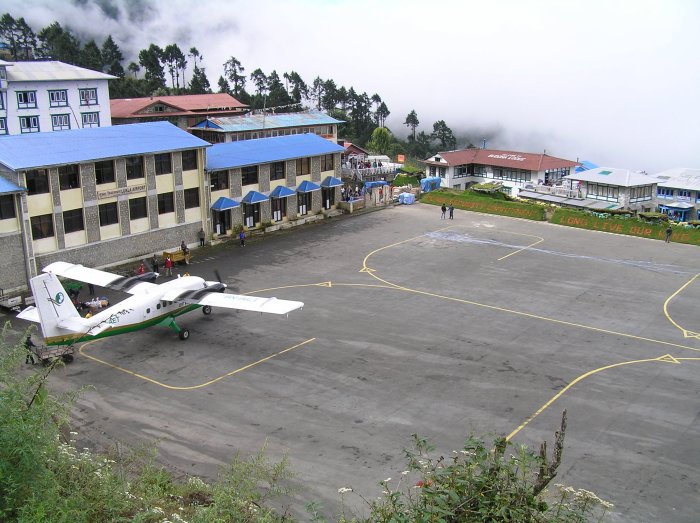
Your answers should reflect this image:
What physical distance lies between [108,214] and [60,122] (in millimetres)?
48732

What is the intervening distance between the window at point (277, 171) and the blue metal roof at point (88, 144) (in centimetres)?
939

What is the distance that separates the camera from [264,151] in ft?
216

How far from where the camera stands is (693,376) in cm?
3491

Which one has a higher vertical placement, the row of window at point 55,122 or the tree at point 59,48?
the tree at point 59,48

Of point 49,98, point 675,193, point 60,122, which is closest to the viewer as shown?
point 49,98

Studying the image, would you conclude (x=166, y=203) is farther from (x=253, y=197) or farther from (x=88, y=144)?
(x=253, y=197)

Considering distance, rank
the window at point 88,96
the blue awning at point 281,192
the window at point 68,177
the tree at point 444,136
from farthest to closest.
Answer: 1. the tree at point 444,136
2. the window at point 88,96
3. the blue awning at point 281,192
4. the window at point 68,177

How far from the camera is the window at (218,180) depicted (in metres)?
60.0

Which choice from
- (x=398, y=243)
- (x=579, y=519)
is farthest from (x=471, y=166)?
(x=579, y=519)

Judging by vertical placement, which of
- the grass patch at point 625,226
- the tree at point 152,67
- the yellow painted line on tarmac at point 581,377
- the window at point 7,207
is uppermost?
the tree at point 152,67

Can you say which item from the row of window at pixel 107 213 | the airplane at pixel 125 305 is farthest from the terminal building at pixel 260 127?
the airplane at pixel 125 305

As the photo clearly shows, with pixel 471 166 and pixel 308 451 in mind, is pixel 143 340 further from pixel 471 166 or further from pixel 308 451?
pixel 471 166

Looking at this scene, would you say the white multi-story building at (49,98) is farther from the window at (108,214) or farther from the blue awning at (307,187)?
the window at (108,214)

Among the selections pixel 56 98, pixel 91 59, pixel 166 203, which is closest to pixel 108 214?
pixel 166 203
